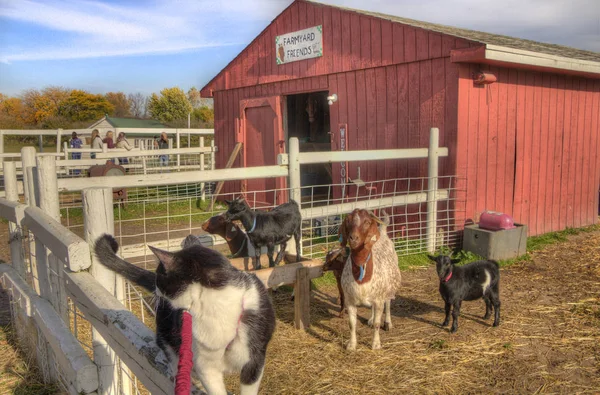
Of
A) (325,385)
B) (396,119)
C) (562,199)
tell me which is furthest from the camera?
(562,199)

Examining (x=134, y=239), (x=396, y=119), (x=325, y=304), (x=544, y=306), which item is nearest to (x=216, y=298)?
(x=325, y=304)

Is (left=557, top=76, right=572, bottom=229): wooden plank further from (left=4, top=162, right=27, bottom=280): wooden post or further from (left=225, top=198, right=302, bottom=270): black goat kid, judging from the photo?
(left=4, top=162, right=27, bottom=280): wooden post

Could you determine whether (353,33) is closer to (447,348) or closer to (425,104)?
(425,104)

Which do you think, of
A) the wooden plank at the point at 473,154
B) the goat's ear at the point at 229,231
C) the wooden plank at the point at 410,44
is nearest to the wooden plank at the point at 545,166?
the wooden plank at the point at 473,154

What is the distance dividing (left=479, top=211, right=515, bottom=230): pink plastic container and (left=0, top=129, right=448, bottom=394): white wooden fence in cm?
290

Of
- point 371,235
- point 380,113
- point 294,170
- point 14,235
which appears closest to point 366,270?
point 371,235

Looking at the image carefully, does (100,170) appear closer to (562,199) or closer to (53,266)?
(53,266)

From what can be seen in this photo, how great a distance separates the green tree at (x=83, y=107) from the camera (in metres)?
53.5

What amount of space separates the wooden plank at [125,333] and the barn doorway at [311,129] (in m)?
10.3

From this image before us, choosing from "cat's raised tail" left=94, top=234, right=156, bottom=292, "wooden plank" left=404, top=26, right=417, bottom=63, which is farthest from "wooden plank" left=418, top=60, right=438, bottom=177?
"cat's raised tail" left=94, top=234, right=156, bottom=292

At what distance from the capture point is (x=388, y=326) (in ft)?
15.6

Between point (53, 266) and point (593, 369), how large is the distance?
417 centimetres

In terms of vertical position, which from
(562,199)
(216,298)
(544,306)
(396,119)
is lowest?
(544,306)

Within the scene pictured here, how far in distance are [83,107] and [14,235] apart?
56463 millimetres
